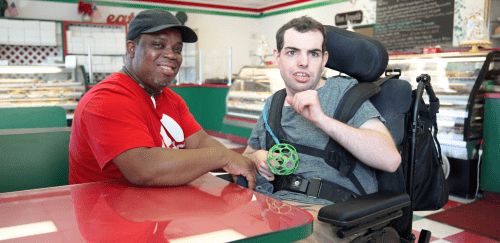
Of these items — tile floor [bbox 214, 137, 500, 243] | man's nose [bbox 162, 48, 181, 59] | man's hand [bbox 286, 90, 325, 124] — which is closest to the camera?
man's hand [bbox 286, 90, 325, 124]

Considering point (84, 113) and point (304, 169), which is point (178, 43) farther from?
point (304, 169)

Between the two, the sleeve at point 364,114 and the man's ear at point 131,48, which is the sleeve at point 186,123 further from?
the sleeve at point 364,114

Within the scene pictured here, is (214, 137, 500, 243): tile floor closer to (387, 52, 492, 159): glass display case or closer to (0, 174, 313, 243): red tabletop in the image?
(387, 52, 492, 159): glass display case

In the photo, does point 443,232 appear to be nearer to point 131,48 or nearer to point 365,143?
point 365,143

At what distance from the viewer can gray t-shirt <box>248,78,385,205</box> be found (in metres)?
1.46

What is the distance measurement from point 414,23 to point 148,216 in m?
7.79

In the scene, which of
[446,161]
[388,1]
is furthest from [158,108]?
[388,1]

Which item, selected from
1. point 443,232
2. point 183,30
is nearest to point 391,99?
point 183,30

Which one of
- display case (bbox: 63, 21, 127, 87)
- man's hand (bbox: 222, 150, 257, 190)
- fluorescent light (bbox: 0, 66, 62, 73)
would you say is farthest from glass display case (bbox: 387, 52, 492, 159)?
display case (bbox: 63, 21, 127, 87)

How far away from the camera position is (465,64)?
354 cm

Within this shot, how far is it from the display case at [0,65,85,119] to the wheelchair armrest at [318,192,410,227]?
16.1ft

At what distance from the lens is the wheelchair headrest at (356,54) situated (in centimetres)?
153

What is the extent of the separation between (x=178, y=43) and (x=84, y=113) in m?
0.50

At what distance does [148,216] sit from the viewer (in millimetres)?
910
